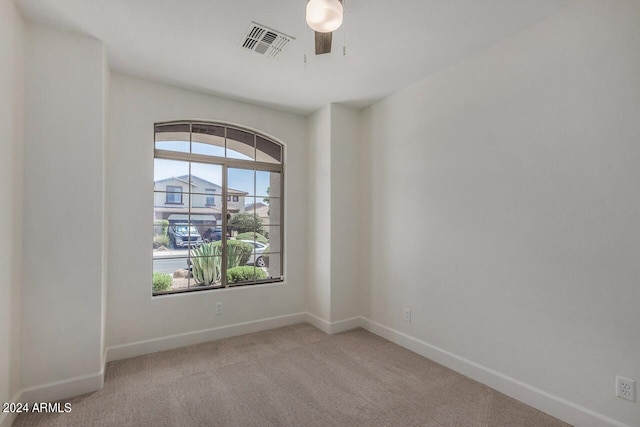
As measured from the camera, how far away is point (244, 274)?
3900mm

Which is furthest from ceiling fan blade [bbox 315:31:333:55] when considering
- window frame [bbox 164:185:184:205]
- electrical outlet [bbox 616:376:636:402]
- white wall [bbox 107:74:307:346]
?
electrical outlet [bbox 616:376:636:402]

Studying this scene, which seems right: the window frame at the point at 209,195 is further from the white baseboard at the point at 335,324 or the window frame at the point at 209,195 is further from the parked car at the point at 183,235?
the white baseboard at the point at 335,324

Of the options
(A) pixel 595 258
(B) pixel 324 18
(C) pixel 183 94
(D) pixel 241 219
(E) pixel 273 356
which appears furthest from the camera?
(D) pixel 241 219

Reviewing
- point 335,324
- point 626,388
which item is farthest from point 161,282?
point 626,388

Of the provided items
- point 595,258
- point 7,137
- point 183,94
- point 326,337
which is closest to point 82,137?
point 7,137

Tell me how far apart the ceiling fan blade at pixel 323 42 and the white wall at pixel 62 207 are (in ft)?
6.18

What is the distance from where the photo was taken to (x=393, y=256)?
3510 millimetres

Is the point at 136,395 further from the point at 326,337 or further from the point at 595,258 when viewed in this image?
the point at 595,258

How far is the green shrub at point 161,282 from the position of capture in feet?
11.0

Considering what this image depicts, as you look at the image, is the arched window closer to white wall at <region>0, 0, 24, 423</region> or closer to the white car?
the white car

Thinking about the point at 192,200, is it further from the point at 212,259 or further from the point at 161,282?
the point at 161,282

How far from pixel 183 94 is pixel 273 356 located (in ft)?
9.61

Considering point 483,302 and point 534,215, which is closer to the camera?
point 534,215

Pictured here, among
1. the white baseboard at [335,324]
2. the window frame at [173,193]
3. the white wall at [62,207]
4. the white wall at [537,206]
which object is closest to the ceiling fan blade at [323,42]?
the white wall at [537,206]
